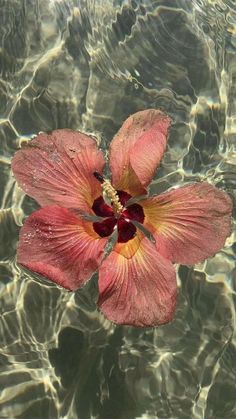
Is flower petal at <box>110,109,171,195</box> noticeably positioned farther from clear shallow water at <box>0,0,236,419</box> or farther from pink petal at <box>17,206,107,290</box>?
clear shallow water at <box>0,0,236,419</box>

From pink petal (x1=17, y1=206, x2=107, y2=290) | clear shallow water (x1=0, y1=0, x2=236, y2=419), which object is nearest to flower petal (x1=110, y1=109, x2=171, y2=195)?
pink petal (x1=17, y1=206, x2=107, y2=290)

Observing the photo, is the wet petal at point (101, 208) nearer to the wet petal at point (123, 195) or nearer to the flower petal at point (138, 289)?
the wet petal at point (123, 195)

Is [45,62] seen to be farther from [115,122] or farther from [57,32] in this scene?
[115,122]

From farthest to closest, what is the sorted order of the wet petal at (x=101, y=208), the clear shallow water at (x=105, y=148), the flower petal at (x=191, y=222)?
1. the clear shallow water at (x=105, y=148)
2. the wet petal at (x=101, y=208)
3. the flower petal at (x=191, y=222)

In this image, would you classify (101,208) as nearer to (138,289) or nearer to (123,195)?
(123,195)

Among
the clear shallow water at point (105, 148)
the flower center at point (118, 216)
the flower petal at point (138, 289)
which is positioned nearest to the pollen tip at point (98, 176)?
the flower center at point (118, 216)

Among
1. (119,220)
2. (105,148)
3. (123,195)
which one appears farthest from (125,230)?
(105,148)

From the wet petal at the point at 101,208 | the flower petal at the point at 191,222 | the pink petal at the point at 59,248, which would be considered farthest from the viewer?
the wet petal at the point at 101,208

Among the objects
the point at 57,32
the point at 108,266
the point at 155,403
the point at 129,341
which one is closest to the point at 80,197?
the point at 108,266
